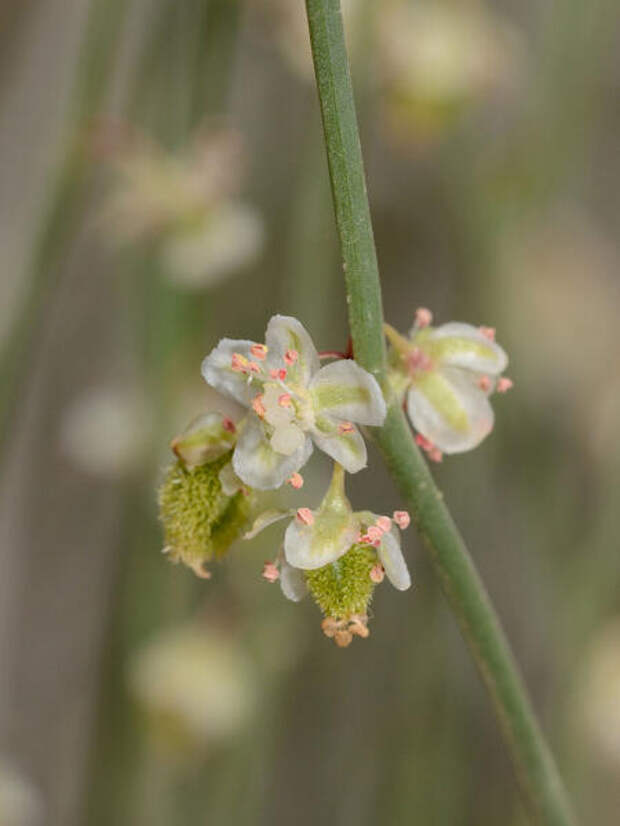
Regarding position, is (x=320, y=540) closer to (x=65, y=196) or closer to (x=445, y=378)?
(x=445, y=378)

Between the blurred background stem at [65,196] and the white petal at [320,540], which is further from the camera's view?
the blurred background stem at [65,196]

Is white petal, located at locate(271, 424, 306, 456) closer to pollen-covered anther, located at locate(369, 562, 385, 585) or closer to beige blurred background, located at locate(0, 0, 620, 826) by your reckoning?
pollen-covered anther, located at locate(369, 562, 385, 585)

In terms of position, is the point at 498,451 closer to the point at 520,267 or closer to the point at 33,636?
the point at 520,267

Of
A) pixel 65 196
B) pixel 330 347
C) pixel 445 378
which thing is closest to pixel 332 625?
pixel 445 378

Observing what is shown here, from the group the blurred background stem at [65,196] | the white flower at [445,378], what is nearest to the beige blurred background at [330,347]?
the blurred background stem at [65,196]

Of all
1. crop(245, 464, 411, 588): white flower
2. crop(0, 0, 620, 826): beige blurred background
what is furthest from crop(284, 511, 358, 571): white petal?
crop(0, 0, 620, 826): beige blurred background

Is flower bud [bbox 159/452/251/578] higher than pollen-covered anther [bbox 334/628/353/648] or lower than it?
higher

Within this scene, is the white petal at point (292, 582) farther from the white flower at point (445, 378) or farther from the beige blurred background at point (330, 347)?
the beige blurred background at point (330, 347)
